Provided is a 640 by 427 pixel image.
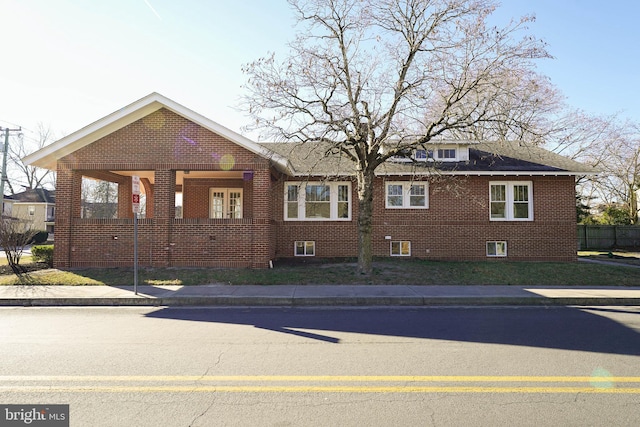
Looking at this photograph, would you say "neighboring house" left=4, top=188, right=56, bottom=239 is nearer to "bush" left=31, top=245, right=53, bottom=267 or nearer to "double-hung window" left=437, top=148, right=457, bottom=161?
"bush" left=31, top=245, right=53, bottom=267

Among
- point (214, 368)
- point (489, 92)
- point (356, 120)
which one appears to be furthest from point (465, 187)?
point (214, 368)

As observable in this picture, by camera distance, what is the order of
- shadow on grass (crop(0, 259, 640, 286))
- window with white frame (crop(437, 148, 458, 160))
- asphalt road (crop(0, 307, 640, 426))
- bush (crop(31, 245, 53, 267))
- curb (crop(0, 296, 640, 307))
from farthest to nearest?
window with white frame (crop(437, 148, 458, 160)) < bush (crop(31, 245, 53, 267)) < shadow on grass (crop(0, 259, 640, 286)) < curb (crop(0, 296, 640, 307)) < asphalt road (crop(0, 307, 640, 426))

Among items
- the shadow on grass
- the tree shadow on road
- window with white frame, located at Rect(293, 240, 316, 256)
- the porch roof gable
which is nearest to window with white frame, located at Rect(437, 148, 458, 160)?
the shadow on grass

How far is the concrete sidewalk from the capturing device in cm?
871

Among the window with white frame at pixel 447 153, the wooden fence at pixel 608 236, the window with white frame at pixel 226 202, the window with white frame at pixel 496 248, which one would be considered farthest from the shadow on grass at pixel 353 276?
the wooden fence at pixel 608 236

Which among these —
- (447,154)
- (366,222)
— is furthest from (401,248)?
(366,222)

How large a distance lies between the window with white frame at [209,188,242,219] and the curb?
29.6 feet

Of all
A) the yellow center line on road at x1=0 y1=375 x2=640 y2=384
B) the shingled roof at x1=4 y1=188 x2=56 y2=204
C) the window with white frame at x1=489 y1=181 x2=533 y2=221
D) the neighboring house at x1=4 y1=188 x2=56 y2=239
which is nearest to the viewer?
the yellow center line on road at x1=0 y1=375 x2=640 y2=384

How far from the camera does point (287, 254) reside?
53.2 feet

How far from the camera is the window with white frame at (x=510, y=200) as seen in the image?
52.9 ft

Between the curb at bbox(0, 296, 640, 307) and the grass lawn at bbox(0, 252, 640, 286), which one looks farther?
the grass lawn at bbox(0, 252, 640, 286)

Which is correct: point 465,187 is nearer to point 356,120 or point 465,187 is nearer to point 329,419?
point 356,120

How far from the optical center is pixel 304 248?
643 inches

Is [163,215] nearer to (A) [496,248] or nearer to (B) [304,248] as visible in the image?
(B) [304,248]
